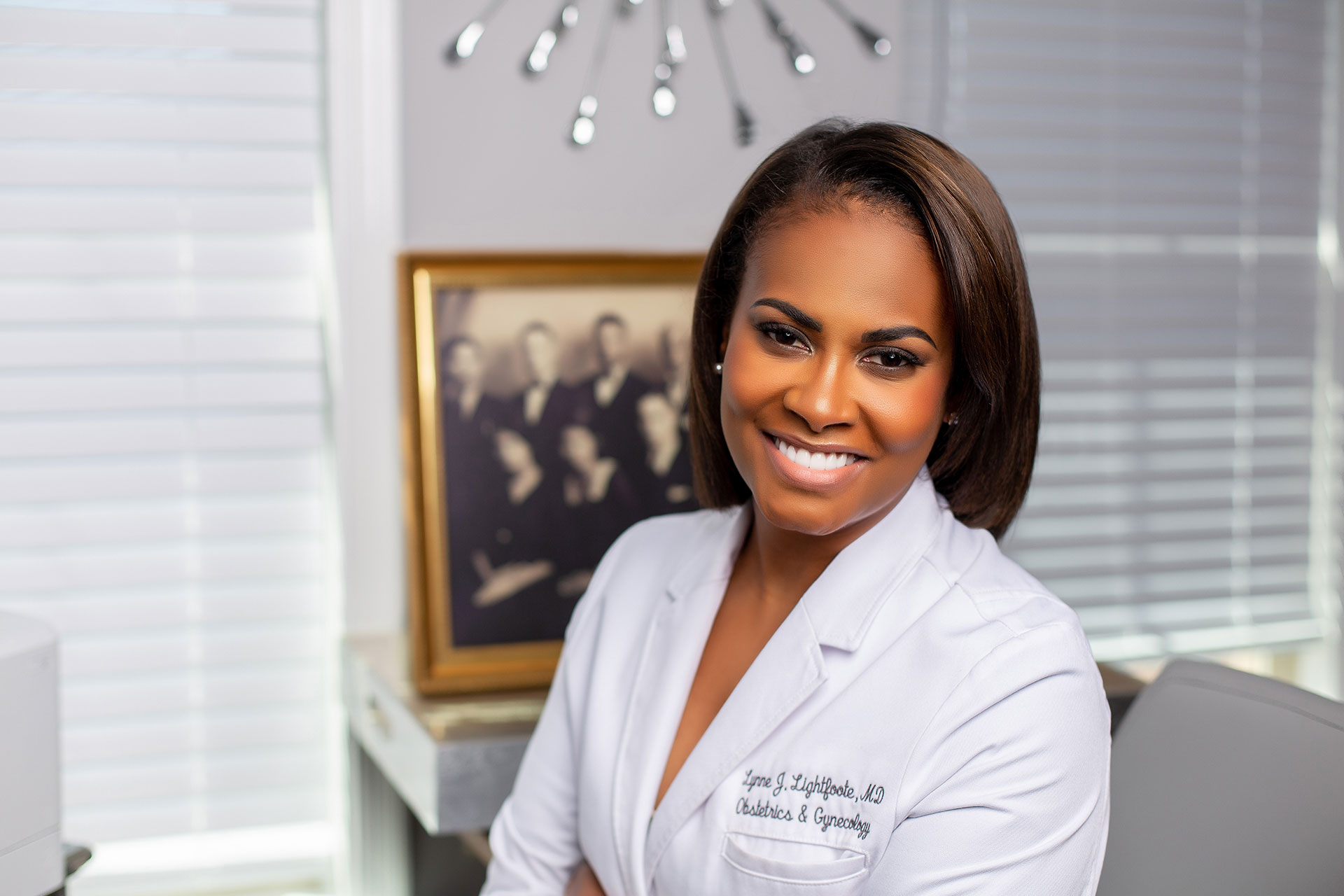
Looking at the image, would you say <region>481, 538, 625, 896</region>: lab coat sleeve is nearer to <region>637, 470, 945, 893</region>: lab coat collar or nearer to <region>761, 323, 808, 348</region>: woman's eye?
<region>637, 470, 945, 893</region>: lab coat collar

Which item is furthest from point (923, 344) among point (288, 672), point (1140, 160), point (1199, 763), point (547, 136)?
point (1140, 160)

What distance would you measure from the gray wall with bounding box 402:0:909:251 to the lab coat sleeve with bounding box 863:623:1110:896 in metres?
1.31

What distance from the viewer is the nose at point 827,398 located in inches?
43.2

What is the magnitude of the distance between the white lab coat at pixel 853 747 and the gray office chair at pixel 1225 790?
16 cm

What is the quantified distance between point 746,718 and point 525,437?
0.95 m

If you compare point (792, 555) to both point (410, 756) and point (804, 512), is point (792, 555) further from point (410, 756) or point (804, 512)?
point (410, 756)

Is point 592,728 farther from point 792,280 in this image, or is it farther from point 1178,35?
point 1178,35

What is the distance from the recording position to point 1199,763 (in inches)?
49.6

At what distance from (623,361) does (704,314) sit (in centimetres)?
77

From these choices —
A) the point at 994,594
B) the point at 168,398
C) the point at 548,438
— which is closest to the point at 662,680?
the point at 994,594

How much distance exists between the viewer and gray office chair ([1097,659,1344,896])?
3.66 feet

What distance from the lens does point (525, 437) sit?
2055mm

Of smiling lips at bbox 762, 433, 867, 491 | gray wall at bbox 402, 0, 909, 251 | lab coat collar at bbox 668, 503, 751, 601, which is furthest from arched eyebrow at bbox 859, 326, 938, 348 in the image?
gray wall at bbox 402, 0, 909, 251

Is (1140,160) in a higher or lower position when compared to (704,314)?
higher
